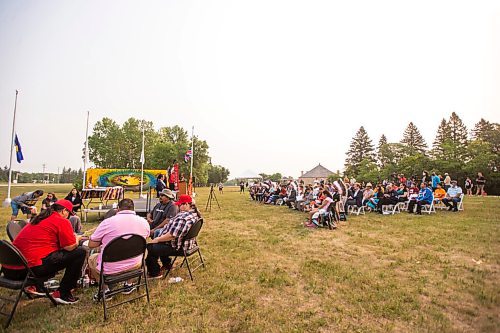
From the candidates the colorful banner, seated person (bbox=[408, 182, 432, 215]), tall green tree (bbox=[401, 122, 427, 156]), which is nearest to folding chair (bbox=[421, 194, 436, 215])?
seated person (bbox=[408, 182, 432, 215])

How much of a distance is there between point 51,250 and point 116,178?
26553mm

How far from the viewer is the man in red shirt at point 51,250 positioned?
3.25 m

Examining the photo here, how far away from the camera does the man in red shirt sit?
10.6ft

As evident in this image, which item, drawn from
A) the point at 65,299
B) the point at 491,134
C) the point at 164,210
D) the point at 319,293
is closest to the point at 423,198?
the point at 319,293

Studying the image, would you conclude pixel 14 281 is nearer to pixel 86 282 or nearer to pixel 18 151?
pixel 86 282

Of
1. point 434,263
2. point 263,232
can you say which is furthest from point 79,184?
point 434,263

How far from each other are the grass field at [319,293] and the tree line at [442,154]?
18551 millimetres

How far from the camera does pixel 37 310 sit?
3.38m

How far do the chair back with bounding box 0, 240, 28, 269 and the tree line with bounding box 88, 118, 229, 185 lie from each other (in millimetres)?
47061

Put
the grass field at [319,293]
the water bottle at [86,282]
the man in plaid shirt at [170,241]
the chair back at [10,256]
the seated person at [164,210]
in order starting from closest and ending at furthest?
1. the chair back at [10,256]
2. the grass field at [319,293]
3. the water bottle at [86,282]
4. the man in plaid shirt at [170,241]
5. the seated person at [164,210]

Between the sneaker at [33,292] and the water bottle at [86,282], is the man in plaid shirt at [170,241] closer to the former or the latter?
the water bottle at [86,282]

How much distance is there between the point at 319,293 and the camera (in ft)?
12.7

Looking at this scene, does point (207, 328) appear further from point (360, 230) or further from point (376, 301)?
point (360, 230)

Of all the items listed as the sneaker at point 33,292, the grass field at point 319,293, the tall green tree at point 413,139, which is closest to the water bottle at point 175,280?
the grass field at point 319,293
